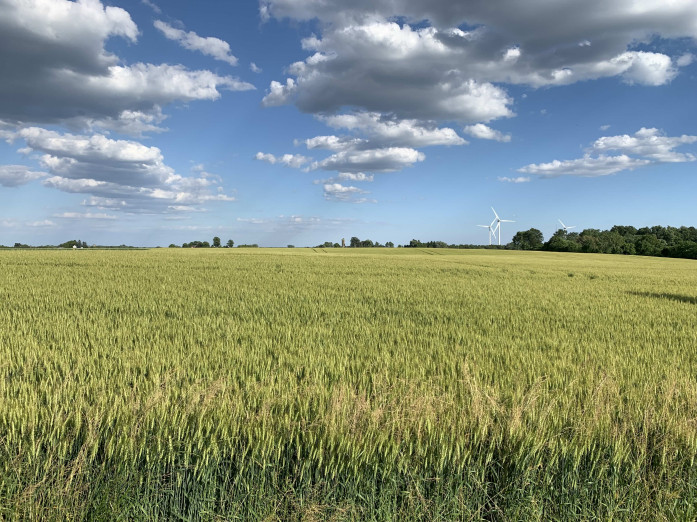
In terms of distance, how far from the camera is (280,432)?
3781 mm

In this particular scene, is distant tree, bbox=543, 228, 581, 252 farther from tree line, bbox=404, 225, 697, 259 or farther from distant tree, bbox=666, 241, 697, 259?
distant tree, bbox=666, 241, 697, 259

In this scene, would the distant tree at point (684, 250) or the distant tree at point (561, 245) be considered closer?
the distant tree at point (684, 250)

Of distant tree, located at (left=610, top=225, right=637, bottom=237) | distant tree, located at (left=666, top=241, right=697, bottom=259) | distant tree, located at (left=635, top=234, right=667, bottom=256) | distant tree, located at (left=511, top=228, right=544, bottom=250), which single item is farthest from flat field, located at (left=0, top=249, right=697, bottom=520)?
distant tree, located at (left=610, top=225, right=637, bottom=237)

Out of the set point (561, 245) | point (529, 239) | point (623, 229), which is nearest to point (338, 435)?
point (561, 245)

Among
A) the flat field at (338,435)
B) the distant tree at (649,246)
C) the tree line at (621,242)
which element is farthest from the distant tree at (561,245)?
the flat field at (338,435)

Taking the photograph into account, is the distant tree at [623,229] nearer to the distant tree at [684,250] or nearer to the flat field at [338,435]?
the distant tree at [684,250]

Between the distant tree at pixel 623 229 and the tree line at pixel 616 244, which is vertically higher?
the distant tree at pixel 623 229

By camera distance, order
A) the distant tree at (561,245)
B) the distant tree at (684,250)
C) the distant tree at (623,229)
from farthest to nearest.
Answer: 1. the distant tree at (623,229)
2. the distant tree at (561,245)
3. the distant tree at (684,250)

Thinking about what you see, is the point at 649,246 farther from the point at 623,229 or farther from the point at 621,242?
the point at 623,229

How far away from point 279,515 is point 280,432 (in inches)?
26.6

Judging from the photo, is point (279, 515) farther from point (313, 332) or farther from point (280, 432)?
point (313, 332)

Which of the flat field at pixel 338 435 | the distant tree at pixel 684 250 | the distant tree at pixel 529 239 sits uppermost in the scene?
the distant tree at pixel 529 239

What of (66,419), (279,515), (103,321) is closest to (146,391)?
(66,419)

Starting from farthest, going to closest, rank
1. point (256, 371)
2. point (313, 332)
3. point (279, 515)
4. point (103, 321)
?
1. point (103, 321)
2. point (313, 332)
3. point (256, 371)
4. point (279, 515)
